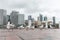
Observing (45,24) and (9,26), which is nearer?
(9,26)

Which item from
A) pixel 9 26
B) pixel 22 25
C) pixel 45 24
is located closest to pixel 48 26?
pixel 45 24

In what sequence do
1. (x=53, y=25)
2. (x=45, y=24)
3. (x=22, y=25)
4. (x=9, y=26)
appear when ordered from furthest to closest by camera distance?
(x=53, y=25)
(x=45, y=24)
(x=22, y=25)
(x=9, y=26)

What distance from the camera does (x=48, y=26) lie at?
110938 mm

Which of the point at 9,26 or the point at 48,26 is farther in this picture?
the point at 48,26

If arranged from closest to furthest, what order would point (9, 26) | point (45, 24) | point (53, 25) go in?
1. point (9, 26)
2. point (45, 24)
3. point (53, 25)

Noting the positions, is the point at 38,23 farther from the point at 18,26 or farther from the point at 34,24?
the point at 18,26

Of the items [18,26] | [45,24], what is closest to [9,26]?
[18,26]

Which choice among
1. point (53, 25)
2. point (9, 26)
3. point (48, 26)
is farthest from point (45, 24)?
point (9, 26)

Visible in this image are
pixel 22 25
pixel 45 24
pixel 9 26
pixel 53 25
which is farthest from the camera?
A: pixel 53 25

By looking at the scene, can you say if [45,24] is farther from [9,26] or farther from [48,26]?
[9,26]

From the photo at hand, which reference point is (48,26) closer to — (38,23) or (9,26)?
(38,23)

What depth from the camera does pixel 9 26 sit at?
80312 millimetres

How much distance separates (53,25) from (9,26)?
1725 inches

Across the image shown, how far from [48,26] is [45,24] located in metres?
2.48
